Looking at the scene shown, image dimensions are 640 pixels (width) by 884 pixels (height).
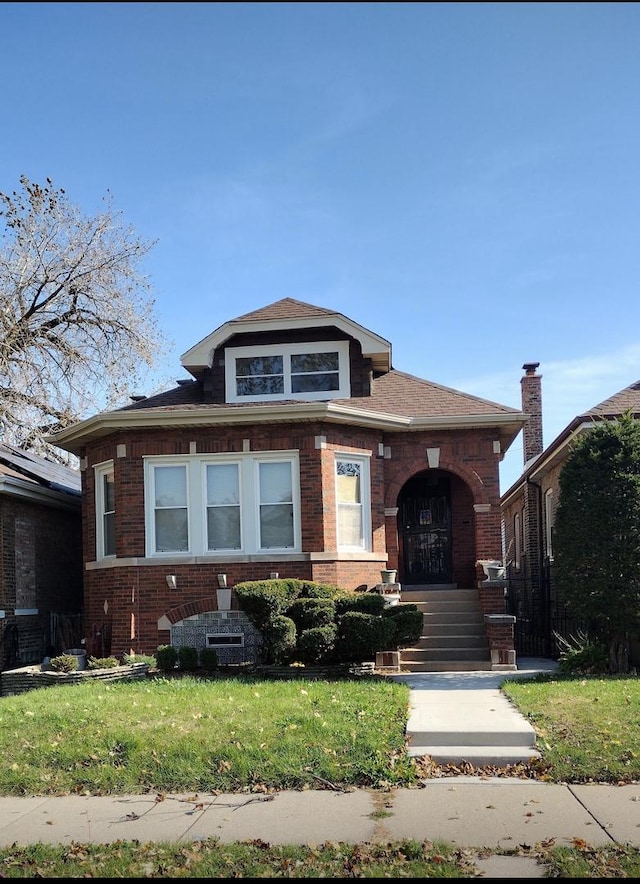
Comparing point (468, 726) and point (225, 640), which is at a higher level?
point (225, 640)

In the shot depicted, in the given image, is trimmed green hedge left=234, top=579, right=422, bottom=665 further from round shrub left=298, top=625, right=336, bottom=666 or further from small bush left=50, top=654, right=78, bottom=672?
small bush left=50, top=654, right=78, bottom=672

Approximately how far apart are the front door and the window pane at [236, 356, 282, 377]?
3.56 meters

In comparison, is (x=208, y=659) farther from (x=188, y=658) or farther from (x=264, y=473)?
(x=264, y=473)

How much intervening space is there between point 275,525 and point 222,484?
1.15 meters

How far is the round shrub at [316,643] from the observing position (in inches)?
482

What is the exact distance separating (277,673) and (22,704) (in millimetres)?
3510

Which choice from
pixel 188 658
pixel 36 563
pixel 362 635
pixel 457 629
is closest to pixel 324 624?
pixel 362 635

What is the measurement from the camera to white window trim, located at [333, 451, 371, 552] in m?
15.3

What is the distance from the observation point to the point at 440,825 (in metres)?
6.34

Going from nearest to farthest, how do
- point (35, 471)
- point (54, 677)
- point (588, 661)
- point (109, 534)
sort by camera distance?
1. point (588, 661)
2. point (54, 677)
3. point (109, 534)
4. point (35, 471)

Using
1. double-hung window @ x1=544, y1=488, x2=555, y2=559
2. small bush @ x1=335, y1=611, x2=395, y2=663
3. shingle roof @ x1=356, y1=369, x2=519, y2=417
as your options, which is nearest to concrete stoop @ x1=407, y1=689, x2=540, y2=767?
small bush @ x1=335, y1=611, x2=395, y2=663

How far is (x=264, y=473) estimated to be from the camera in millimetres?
15250

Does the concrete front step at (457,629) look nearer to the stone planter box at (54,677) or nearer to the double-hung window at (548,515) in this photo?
the stone planter box at (54,677)

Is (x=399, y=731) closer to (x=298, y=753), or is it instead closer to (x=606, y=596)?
(x=298, y=753)
